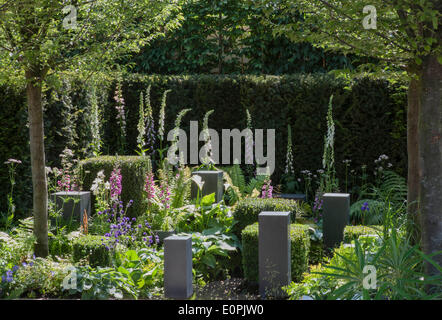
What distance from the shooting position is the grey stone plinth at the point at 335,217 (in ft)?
19.6

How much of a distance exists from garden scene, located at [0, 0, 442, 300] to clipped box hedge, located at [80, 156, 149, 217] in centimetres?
2

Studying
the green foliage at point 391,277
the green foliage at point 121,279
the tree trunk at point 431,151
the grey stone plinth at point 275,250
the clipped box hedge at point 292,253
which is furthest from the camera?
the clipped box hedge at point 292,253

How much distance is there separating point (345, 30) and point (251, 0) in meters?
0.81

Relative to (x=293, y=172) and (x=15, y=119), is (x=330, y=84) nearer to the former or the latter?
(x=293, y=172)

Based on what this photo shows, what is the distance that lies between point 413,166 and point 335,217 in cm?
149

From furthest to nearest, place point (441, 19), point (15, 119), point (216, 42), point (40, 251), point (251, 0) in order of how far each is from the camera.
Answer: point (216, 42)
point (15, 119)
point (40, 251)
point (251, 0)
point (441, 19)

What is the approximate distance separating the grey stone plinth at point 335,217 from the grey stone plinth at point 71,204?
2.77 meters

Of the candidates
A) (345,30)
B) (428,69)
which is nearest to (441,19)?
(428,69)

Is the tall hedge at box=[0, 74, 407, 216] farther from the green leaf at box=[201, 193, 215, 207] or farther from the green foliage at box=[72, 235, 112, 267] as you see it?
the green foliage at box=[72, 235, 112, 267]

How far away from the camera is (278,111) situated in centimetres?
866

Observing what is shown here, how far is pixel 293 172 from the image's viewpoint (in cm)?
828

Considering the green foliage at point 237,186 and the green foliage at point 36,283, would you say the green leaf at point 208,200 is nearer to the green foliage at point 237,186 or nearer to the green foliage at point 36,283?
the green foliage at point 237,186

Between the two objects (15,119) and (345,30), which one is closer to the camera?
(345,30)

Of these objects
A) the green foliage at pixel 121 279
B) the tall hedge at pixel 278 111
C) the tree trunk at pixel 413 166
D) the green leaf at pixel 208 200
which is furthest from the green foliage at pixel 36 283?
the tall hedge at pixel 278 111
